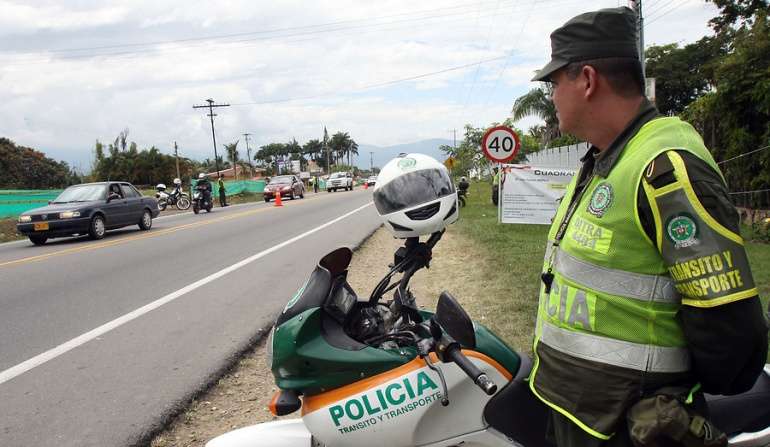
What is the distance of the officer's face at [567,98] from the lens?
Result: 1680mm

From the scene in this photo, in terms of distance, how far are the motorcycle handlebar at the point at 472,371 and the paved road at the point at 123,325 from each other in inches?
107

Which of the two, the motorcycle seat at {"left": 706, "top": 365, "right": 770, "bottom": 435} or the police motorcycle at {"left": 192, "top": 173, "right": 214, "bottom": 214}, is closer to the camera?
the motorcycle seat at {"left": 706, "top": 365, "right": 770, "bottom": 435}

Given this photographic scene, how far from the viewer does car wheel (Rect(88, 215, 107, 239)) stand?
14750 millimetres

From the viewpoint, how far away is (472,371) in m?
1.75

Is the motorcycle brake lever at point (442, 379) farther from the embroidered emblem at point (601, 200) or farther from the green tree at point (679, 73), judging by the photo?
the green tree at point (679, 73)

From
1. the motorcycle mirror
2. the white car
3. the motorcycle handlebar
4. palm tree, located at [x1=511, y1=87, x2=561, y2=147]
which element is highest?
palm tree, located at [x1=511, y1=87, x2=561, y2=147]

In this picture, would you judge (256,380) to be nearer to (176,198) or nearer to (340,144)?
(176,198)

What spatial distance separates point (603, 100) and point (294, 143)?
137 meters

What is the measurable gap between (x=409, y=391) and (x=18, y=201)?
2346cm

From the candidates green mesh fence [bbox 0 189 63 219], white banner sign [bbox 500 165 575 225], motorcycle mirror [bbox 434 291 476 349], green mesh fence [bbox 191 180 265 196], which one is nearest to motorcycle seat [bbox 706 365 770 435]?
motorcycle mirror [bbox 434 291 476 349]

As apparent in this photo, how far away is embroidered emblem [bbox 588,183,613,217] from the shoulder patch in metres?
0.11

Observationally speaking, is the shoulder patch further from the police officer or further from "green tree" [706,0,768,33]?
"green tree" [706,0,768,33]

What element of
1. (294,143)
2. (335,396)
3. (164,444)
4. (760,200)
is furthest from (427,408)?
(294,143)

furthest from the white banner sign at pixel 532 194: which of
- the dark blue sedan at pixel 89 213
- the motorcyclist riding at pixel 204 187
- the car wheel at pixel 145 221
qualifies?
the motorcyclist riding at pixel 204 187
